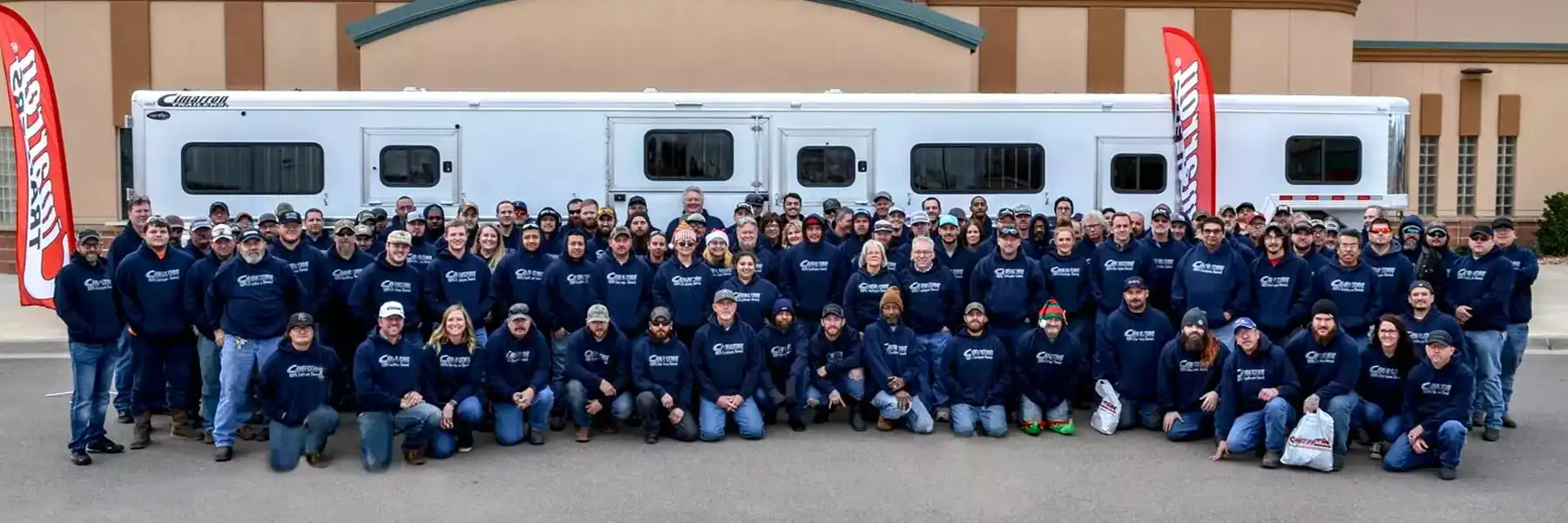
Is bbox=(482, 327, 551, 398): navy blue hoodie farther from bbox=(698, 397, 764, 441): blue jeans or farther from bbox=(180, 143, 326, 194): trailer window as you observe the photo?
bbox=(180, 143, 326, 194): trailer window

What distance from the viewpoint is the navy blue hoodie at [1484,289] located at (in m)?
9.76

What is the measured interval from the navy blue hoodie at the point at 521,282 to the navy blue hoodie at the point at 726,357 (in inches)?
51.7

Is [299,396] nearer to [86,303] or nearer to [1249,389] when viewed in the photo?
[86,303]

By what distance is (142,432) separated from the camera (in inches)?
365

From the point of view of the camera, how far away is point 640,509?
295 inches

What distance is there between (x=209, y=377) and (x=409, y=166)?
5604 mm

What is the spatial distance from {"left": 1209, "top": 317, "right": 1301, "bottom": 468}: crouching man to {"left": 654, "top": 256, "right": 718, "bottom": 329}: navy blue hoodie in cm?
366

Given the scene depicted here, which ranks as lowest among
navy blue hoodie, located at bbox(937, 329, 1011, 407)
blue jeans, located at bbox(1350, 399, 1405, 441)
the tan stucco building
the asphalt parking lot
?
the asphalt parking lot

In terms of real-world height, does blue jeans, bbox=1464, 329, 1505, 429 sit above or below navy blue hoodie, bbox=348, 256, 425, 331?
below

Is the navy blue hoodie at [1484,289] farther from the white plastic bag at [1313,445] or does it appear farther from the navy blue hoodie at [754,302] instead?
the navy blue hoodie at [754,302]

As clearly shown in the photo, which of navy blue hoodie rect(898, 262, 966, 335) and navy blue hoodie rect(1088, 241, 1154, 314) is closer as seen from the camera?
navy blue hoodie rect(898, 262, 966, 335)

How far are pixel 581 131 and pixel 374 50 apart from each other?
512cm

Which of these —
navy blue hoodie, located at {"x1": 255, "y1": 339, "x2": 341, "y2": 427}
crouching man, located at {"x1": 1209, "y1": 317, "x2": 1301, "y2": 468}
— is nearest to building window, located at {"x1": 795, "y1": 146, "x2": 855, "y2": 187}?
crouching man, located at {"x1": 1209, "y1": 317, "x2": 1301, "y2": 468}

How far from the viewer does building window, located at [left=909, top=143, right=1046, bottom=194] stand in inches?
595
